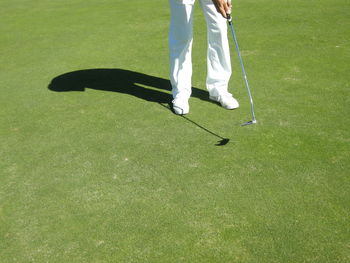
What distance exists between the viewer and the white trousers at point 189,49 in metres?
3.41

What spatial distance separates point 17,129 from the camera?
11.3 ft

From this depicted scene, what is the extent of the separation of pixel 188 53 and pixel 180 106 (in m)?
0.47

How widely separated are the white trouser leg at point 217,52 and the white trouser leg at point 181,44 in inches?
5.9

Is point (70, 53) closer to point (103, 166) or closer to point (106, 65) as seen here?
point (106, 65)

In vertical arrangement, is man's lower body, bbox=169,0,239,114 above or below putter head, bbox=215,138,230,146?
above

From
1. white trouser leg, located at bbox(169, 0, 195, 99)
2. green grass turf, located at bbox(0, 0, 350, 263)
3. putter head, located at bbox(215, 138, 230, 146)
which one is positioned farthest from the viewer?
white trouser leg, located at bbox(169, 0, 195, 99)

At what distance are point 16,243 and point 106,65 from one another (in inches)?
103

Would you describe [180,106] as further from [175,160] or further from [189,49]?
[175,160]

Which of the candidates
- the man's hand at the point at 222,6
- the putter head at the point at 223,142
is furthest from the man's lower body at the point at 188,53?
the putter head at the point at 223,142

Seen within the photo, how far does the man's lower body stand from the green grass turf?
0.42 ft

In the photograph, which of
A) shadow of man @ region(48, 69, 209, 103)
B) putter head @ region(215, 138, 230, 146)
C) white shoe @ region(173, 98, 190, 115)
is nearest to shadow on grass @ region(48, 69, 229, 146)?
shadow of man @ region(48, 69, 209, 103)

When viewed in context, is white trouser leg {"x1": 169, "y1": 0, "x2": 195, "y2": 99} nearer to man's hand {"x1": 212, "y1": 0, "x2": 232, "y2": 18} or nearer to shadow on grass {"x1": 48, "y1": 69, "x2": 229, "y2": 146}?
shadow on grass {"x1": 48, "y1": 69, "x2": 229, "y2": 146}

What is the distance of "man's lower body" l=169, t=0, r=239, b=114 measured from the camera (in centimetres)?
339

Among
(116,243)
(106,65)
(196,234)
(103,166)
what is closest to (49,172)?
(103,166)
